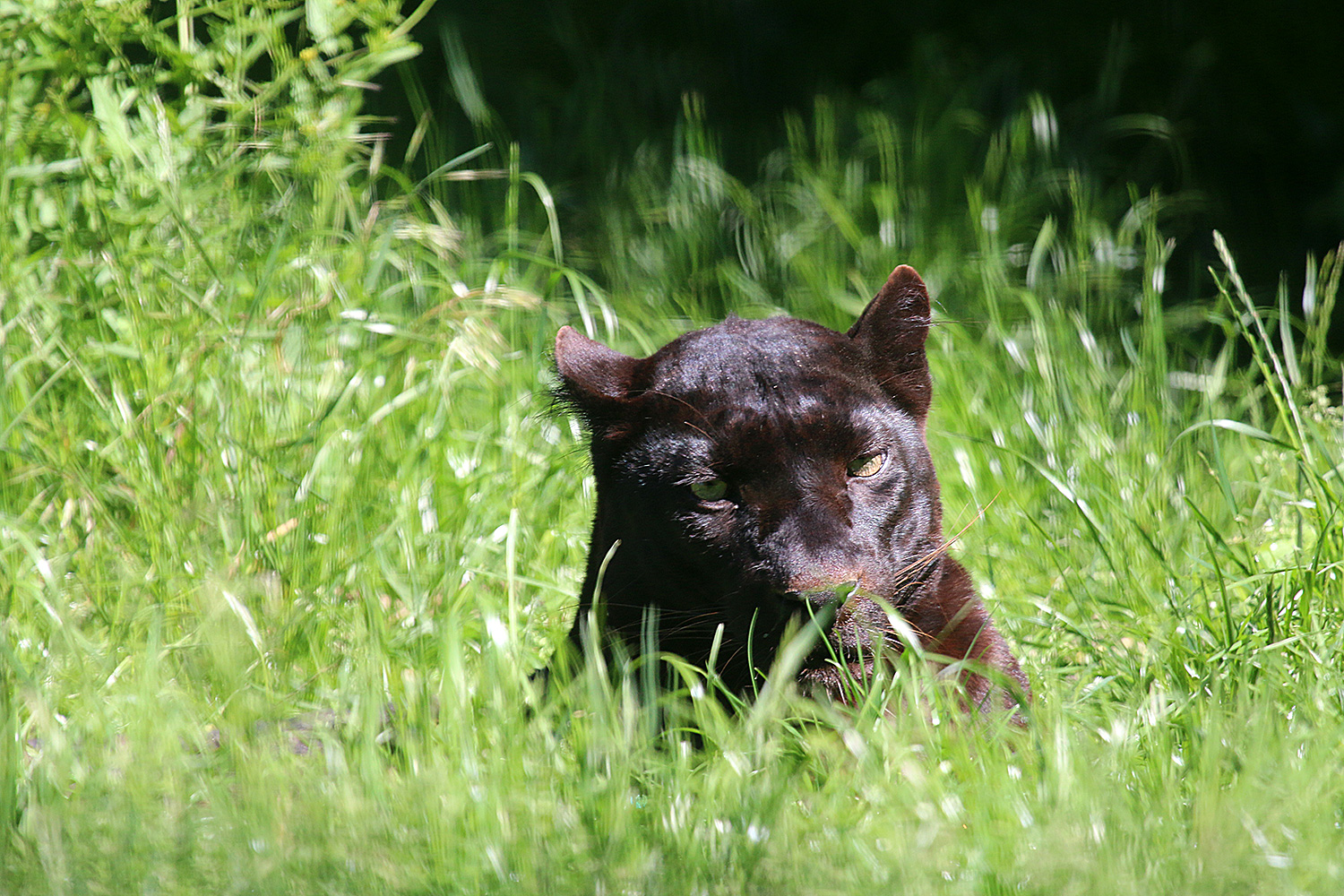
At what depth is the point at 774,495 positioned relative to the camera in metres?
2.36

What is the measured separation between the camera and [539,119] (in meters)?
5.35

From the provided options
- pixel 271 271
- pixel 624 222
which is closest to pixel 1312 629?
pixel 271 271

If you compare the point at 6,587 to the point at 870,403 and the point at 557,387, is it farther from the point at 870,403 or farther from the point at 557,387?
the point at 870,403

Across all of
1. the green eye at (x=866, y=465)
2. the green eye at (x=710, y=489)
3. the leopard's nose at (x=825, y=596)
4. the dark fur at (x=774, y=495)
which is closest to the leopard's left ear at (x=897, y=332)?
the dark fur at (x=774, y=495)

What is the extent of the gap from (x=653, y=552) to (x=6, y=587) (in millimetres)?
1557

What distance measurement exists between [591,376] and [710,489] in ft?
1.36

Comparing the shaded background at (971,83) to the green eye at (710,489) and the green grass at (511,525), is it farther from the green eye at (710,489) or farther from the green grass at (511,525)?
the green eye at (710,489)

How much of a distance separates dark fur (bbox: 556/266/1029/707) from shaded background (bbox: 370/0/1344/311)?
246 cm

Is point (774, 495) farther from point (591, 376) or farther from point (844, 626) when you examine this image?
point (591, 376)

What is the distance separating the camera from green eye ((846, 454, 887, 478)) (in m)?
2.48

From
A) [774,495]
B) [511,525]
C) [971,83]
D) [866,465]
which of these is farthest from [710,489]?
[971,83]

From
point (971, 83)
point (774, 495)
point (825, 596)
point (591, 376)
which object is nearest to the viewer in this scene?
point (825, 596)

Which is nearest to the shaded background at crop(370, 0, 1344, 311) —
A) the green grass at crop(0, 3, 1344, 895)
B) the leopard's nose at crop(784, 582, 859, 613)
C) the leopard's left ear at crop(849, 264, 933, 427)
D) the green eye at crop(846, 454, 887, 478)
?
the green grass at crop(0, 3, 1344, 895)

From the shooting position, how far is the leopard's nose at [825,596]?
219cm
